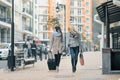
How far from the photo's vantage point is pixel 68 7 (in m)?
128

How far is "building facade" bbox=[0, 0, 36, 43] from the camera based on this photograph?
201 ft

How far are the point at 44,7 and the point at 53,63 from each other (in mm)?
105478

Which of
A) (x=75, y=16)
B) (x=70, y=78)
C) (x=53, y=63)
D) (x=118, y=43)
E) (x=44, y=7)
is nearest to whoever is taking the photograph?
(x=70, y=78)

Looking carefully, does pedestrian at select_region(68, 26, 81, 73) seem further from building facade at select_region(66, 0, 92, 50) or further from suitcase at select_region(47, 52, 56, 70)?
building facade at select_region(66, 0, 92, 50)

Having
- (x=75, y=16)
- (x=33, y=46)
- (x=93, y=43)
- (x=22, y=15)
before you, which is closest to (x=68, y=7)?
(x=75, y=16)

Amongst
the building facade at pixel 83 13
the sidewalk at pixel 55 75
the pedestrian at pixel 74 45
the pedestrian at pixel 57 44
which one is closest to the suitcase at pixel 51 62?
the sidewalk at pixel 55 75

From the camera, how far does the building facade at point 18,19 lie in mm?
61294

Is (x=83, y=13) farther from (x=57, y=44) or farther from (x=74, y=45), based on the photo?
(x=74, y=45)

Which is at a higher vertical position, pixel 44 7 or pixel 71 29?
pixel 44 7

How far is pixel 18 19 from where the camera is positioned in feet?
229

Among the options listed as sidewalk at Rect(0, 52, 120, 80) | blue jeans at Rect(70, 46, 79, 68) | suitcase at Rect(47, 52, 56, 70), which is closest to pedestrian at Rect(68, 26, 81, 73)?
blue jeans at Rect(70, 46, 79, 68)

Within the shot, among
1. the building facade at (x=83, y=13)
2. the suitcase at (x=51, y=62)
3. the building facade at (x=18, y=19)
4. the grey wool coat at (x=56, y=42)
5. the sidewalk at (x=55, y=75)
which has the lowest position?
the sidewalk at (x=55, y=75)

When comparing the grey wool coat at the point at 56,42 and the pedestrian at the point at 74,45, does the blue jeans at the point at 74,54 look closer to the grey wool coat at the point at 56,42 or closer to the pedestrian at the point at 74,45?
the pedestrian at the point at 74,45

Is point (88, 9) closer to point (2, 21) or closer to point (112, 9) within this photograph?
point (2, 21)
